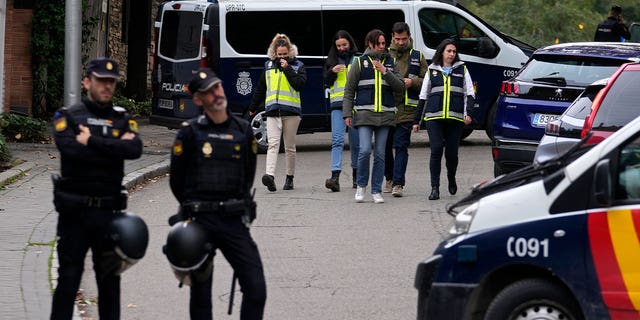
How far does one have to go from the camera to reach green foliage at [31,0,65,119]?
21.6 meters

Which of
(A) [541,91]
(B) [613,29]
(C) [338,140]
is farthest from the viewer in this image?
(B) [613,29]

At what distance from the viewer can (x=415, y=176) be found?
16.9 meters

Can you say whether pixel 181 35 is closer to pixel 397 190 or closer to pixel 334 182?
pixel 334 182

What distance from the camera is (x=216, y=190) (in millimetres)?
7363

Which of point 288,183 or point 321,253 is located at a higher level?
point 321,253

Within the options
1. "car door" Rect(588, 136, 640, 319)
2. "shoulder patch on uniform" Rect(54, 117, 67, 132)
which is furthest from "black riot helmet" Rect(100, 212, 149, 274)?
"car door" Rect(588, 136, 640, 319)

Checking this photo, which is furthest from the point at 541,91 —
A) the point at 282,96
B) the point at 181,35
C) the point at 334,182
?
the point at 181,35

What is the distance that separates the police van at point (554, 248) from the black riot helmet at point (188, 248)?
124 centimetres

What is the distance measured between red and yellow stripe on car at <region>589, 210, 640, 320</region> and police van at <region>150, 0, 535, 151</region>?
12.7m

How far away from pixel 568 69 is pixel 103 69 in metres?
7.95

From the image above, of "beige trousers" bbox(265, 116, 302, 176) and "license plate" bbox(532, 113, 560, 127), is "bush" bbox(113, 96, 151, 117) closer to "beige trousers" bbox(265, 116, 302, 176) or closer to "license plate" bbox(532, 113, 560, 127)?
"beige trousers" bbox(265, 116, 302, 176)

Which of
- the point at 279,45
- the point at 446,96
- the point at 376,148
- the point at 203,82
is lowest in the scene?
the point at 376,148

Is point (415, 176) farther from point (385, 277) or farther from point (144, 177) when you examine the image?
point (385, 277)

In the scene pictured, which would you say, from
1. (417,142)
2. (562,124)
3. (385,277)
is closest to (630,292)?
(385,277)
